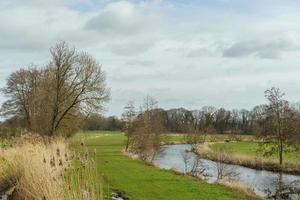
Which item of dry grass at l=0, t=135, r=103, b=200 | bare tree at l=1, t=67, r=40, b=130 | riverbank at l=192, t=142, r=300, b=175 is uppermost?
bare tree at l=1, t=67, r=40, b=130

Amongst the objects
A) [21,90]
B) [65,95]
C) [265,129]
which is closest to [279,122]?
[265,129]

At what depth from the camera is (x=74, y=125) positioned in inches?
2143

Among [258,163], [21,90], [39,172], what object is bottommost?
[258,163]

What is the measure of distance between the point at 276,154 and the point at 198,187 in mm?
30866

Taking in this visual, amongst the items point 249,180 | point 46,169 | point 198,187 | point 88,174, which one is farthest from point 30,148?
point 249,180

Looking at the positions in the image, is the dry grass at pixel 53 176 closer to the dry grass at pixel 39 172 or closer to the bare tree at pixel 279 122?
the dry grass at pixel 39 172

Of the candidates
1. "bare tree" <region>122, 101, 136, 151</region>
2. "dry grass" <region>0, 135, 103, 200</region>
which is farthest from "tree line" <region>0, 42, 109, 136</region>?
"dry grass" <region>0, 135, 103, 200</region>

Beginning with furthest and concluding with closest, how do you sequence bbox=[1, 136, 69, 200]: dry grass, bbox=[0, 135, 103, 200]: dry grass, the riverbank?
the riverbank → bbox=[1, 136, 69, 200]: dry grass → bbox=[0, 135, 103, 200]: dry grass

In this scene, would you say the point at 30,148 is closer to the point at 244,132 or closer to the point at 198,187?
the point at 198,187

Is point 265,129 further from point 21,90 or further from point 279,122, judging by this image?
point 21,90

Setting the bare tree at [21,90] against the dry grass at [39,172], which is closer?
the dry grass at [39,172]

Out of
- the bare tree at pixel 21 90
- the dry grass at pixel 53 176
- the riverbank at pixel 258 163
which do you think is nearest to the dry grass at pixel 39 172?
the dry grass at pixel 53 176

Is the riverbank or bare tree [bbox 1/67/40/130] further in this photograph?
bare tree [bbox 1/67/40/130]

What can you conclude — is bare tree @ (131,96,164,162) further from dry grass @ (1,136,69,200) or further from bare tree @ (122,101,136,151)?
dry grass @ (1,136,69,200)
